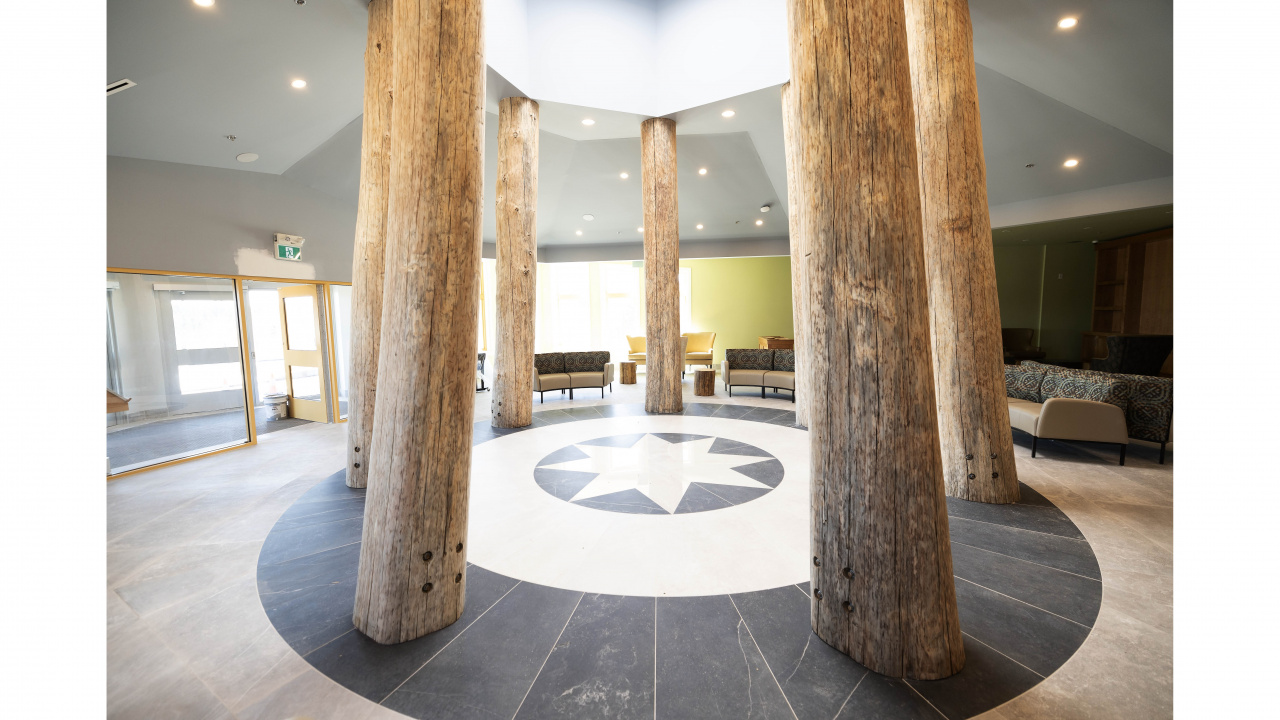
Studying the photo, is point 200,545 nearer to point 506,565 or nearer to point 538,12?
point 506,565

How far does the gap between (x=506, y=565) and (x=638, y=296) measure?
1329cm

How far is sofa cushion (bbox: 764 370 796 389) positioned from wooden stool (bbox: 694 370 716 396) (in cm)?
95

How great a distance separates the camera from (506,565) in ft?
9.09

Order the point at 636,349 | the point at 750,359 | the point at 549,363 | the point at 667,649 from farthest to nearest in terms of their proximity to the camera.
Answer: the point at 636,349, the point at 750,359, the point at 549,363, the point at 667,649

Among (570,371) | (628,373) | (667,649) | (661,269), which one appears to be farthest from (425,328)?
(628,373)

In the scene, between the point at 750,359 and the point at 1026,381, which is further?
the point at 750,359

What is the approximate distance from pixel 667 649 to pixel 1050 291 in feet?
44.1

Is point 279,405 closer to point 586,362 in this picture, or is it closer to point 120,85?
point 120,85

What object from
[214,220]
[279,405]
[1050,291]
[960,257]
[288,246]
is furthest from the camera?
[1050,291]

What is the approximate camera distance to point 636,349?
534 inches

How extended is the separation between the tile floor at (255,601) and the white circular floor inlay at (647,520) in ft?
3.44

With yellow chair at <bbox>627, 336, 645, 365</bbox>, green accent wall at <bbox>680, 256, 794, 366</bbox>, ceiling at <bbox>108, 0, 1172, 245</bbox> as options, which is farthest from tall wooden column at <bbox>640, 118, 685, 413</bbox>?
green accent wall at <bbox>680, 256, 794, 366</bbox>

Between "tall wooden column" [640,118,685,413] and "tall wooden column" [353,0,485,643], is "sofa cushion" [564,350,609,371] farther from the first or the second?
"tall wooden column" [353,0,485,643]
